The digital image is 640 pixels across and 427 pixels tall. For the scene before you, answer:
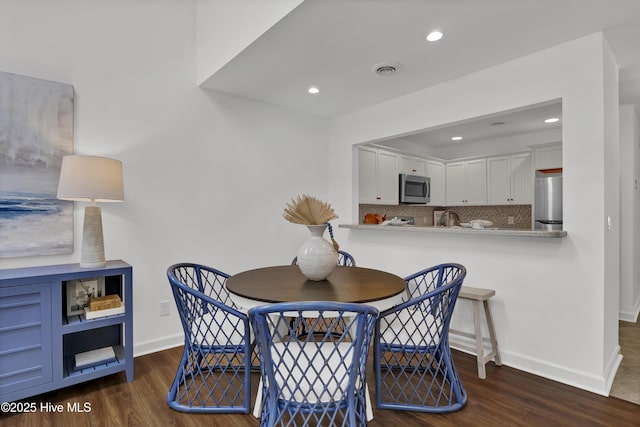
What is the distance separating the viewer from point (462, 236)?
2887mm

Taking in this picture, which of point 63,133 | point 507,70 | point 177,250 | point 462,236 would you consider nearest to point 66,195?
point 63,133

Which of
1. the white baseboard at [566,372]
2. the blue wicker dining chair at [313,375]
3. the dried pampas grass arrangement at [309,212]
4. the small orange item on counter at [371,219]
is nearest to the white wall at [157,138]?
the small orange item on counter at [371,219]

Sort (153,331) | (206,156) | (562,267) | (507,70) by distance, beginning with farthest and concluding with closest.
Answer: (206,156) → (153,331) → (507,70) → (562,267)

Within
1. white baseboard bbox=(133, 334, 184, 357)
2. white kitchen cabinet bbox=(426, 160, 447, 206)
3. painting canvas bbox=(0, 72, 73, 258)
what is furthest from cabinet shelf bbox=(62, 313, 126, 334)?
white kitchen cabinet bbox=(426, 160, 447, 206)

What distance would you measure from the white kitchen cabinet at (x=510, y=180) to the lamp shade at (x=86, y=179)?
5.01 m

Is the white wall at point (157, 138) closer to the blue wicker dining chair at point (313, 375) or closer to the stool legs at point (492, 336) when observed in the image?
the blue wicker dining chair at point (313, 375)

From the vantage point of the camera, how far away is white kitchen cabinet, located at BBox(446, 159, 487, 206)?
5.33 meters

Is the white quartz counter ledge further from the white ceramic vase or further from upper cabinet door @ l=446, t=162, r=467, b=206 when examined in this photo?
upper cabinet door @ l=446, t=162, r=467, b=206

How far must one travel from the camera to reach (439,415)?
6.17 feet

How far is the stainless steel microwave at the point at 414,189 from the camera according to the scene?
191 inches

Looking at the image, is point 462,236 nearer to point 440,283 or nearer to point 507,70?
point 440,283

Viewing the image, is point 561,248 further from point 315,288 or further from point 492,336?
point 315,288

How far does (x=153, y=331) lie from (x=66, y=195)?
1.34 metres

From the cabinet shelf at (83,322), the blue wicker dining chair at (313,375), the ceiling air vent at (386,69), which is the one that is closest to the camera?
the blue wicker dining chair at (313,375)
